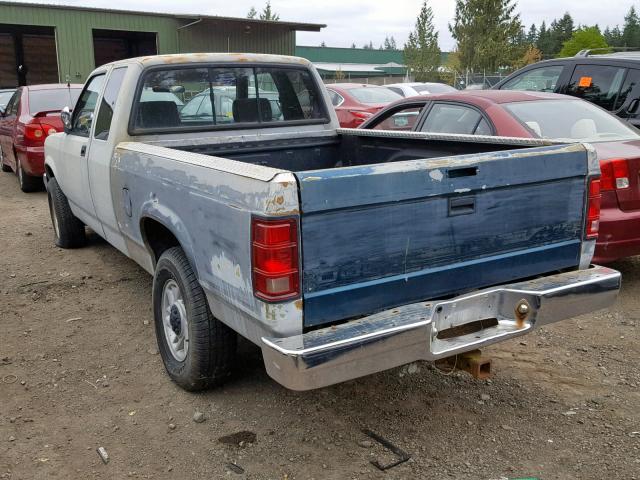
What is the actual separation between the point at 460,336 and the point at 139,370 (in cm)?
206

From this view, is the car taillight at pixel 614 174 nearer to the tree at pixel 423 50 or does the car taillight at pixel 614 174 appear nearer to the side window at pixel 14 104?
the side window at pixel 14 104

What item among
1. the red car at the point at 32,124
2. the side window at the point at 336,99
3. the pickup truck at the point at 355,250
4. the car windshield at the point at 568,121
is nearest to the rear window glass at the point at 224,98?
the pickup truck at the point at 355,250

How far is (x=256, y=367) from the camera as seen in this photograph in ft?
13.3

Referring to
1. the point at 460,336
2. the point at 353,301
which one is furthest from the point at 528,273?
the point at 353,301

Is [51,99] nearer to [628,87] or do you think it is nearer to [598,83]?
[598,83]

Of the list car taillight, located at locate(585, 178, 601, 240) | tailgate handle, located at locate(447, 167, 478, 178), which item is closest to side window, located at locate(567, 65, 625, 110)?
car taillight, located at locate(585, 178, 601, 240)

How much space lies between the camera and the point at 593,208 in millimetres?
3396

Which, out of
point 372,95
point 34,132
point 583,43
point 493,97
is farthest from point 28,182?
point 583,43

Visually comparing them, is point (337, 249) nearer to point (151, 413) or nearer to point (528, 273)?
point (528, 273)

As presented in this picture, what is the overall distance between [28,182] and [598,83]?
8060mm

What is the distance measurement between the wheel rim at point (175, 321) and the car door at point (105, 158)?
991mm

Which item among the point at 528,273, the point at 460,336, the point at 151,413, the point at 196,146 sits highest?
the point at 196,146

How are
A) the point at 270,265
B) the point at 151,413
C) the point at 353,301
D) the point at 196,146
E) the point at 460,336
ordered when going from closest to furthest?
1. the point at 270,265
2. the point at 353,301
3. the point at 460,336
4. the point at 151,413
5. the point at 196,146

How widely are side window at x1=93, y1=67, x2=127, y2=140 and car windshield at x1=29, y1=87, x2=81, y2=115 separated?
5.32 metres
